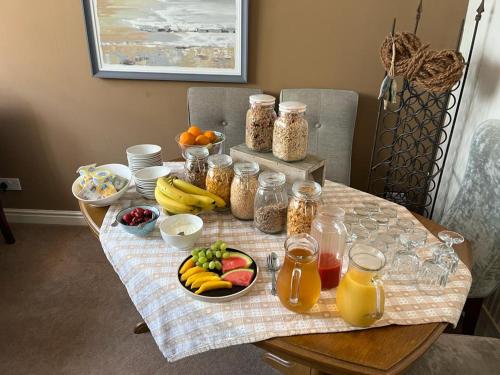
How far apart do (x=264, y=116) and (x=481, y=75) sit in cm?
112

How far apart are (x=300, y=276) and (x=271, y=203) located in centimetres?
35

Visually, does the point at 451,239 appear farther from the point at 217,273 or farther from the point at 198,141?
the point at 198,141

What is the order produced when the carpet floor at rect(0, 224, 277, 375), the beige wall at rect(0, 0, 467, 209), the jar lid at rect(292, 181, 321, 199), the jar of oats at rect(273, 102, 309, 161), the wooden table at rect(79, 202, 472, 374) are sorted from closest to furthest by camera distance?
the wooden table at rect(79, 202, 472, 374)
the jar lid at rect(292, 181, 321, 199)
the jar of oats at rect(273, 102, 309, 161)
the carpet floor at rect(0, 224, 277, 375)
the beige wall at rect(0, 0, 467, 209)

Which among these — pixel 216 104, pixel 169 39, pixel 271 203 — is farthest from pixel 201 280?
pixel 169 39

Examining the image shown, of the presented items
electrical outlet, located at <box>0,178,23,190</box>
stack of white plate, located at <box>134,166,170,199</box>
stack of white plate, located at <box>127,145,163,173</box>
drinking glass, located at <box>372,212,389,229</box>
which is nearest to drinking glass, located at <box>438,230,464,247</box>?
drinking glass, located at <box>372,212,389,229</box>

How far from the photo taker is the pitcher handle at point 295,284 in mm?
870

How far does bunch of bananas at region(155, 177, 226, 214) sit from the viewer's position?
49.1 inches

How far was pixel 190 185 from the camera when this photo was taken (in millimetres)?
1313

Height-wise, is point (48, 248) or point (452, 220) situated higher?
point (452, 220)

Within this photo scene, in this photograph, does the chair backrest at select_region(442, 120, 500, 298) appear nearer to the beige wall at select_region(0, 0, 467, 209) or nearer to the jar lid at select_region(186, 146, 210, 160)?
the beige wall at select_region(0, 0, 467, 209)

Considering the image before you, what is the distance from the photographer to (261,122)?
1.27m

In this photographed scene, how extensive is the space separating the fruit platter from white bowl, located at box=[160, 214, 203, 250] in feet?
0.12

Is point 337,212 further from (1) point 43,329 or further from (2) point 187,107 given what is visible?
(1) point 43,329

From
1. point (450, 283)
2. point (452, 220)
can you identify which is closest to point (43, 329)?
point (450, 283)
